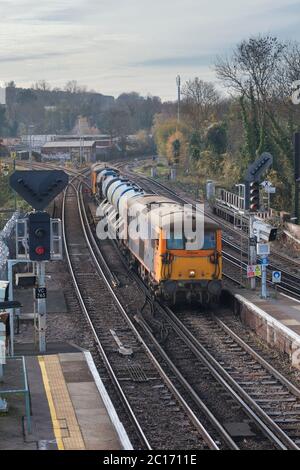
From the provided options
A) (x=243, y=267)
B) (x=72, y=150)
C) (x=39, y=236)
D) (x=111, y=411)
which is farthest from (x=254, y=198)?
(x=72, y=150)

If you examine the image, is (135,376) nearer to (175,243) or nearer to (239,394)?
(239,394)

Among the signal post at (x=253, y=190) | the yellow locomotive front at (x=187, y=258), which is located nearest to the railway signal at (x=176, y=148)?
the signal post at (x=253, y=190)

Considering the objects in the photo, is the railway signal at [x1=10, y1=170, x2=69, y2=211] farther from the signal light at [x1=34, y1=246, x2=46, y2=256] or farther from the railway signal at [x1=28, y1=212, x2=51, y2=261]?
the signal light at [x1=34, y1=246, x2=46, y2=256]

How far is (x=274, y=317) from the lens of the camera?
65.6ft

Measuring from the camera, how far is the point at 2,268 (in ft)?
66.5

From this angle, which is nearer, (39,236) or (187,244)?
(39,236)

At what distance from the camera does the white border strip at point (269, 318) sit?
17734mm

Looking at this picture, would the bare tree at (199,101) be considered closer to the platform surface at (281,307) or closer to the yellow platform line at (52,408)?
the platform surface at (281,307)

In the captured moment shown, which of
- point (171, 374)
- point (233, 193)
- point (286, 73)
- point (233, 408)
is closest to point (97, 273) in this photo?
point (171, 374)

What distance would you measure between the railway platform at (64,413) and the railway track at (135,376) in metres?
0.67

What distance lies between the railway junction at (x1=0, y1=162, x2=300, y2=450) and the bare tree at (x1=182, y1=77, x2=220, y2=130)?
4689cm

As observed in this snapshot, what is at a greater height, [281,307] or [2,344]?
[2,344]

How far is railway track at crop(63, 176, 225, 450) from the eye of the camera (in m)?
13.2

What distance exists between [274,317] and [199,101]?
6073 centimetres
